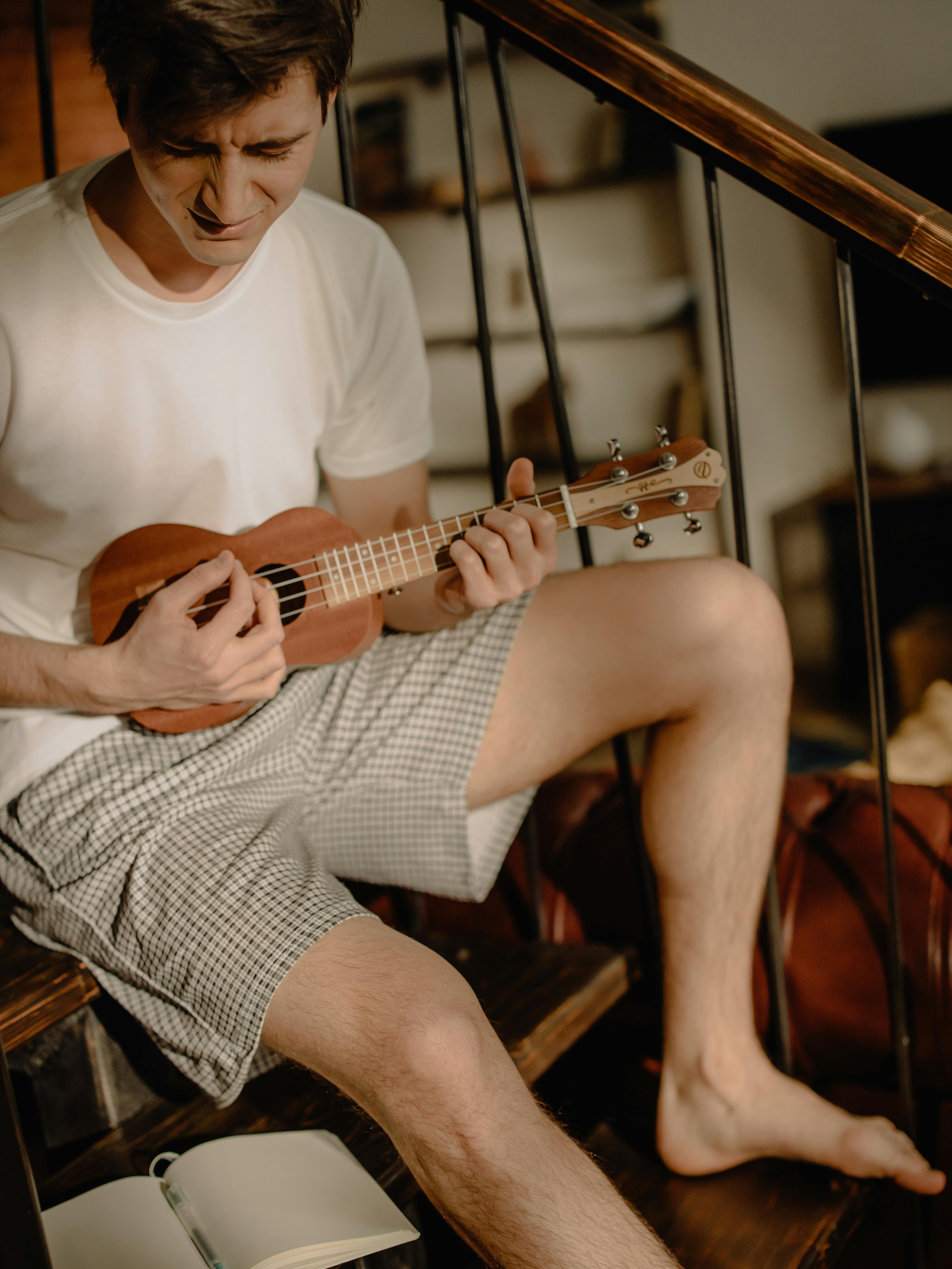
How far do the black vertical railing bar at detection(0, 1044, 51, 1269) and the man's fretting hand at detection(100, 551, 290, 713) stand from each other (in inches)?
15.7

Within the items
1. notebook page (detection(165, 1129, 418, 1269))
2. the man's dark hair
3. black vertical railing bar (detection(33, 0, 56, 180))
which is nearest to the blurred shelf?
black vertical railing bar (detection(33, 0, 56, 180))

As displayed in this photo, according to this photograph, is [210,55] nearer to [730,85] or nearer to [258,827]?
[730,85]

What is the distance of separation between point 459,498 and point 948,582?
201cm

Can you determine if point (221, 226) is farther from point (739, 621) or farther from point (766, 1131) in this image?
point (766, 1131)

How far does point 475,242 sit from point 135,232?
1.30 ft

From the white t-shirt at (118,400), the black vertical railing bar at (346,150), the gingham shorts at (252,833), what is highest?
the black vertical railing bar at (346,150)

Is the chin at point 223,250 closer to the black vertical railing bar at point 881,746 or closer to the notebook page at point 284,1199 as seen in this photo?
the black vertical railing bar at point 881,746

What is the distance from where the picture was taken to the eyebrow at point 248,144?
80 cm

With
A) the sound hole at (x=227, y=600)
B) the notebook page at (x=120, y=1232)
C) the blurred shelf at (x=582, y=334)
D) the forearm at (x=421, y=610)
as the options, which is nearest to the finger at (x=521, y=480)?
the forearm at (x=421, y=610)

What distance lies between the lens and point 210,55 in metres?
0.76

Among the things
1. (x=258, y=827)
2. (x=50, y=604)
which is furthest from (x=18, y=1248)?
(x=50, y=604)

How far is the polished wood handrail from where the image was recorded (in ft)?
2.89

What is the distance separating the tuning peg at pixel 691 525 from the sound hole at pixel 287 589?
1.29 ft

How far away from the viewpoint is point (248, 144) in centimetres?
81
